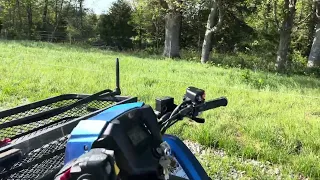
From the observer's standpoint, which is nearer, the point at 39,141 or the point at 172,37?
the point at 39,141

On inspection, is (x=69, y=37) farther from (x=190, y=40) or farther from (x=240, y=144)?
(x=240, y=144)

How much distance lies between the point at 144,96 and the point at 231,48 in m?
18.7

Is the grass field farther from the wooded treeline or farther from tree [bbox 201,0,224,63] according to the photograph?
the wooded treeline

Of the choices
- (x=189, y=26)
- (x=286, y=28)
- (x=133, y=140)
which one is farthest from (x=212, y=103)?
(x=189, y=26)

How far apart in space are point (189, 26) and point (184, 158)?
22468mm

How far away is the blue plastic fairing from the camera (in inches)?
61.5

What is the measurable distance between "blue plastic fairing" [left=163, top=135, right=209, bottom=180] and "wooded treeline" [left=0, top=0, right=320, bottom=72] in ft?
50.7

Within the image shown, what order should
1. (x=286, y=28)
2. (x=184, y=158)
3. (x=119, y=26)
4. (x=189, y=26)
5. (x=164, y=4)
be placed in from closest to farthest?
(x=184, y=158)
(x=286, y=28)
(x=164, y=4)
(x=189, y=26)
(x=119, y=26)

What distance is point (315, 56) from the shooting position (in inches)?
697

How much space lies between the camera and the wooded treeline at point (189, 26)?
17.6 meters

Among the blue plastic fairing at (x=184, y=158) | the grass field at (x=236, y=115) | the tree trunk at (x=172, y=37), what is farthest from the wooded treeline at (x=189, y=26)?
the blue plastic fairing at (x=184, y=158)

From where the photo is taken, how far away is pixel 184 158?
62.2 inches

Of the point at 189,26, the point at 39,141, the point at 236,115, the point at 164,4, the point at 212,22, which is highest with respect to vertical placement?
the point at 164,4

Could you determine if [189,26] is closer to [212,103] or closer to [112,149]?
[212,103]
